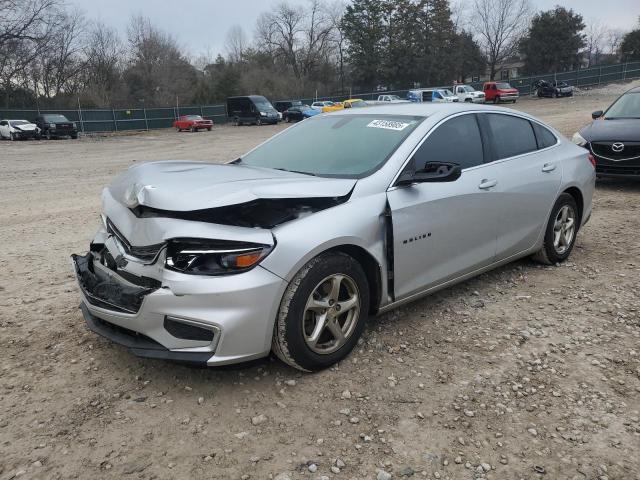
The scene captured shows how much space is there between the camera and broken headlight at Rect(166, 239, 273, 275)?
2.77 m

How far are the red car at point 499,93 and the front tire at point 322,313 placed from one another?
4088 cm

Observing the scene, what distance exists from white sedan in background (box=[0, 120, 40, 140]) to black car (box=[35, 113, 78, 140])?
409 millimetres

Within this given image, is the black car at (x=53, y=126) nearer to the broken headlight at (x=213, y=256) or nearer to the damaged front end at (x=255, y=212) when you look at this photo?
the damaged front end at (x=255, y=212)

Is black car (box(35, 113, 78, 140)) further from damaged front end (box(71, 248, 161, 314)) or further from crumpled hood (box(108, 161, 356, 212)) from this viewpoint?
damaged front end (box(71, 248, 161, 314))

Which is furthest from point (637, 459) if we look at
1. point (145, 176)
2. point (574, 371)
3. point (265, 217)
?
point (145, 176)

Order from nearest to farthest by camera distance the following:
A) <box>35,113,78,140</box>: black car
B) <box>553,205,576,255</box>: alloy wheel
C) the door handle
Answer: the door handle
<box>553,205,576,255</box>: alloy wheel
<box>35,113,78,140</box>: black car

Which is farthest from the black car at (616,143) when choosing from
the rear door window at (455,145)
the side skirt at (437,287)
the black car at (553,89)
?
the black car at (553,89)

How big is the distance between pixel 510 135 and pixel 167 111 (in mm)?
42024

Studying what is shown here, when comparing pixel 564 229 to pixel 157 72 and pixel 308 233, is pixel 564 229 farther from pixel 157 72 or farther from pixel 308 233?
pixel 157 72

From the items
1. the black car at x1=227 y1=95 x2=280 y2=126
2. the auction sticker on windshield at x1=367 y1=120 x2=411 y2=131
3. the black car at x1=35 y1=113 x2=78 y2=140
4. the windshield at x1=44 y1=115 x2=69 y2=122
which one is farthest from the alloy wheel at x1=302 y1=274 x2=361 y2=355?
the black car at x1=227 y1=95 x2=280 y2=126

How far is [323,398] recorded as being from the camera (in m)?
2.96

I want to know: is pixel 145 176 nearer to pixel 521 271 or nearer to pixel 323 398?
pixel 323 398

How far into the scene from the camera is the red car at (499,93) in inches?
1582

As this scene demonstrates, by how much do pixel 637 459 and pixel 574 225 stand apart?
3212 mm
